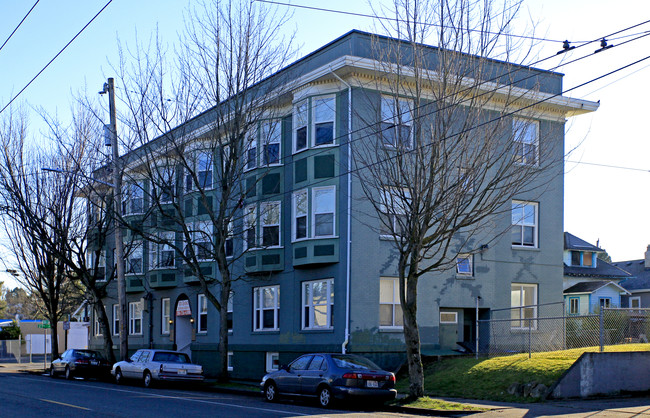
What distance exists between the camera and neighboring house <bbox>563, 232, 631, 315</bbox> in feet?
131

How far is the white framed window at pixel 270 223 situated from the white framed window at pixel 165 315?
10297 millimetres

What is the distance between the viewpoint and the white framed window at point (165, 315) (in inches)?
1457

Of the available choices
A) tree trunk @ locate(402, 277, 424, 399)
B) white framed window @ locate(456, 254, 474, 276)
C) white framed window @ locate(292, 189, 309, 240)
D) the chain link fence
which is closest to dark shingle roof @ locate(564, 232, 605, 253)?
the chain link fence

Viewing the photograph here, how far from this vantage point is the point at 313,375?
18.3m

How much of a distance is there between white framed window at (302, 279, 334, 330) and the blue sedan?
677 centimetres

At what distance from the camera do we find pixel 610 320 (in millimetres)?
20938

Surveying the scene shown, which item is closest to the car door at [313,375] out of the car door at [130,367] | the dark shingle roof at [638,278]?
the car door at [130,367]

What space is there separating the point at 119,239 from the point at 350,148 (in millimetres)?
10816

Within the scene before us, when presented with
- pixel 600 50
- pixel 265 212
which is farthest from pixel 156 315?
pixel 600 50

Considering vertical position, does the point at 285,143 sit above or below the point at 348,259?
above

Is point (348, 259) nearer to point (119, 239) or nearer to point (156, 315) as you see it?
point (119, 239)

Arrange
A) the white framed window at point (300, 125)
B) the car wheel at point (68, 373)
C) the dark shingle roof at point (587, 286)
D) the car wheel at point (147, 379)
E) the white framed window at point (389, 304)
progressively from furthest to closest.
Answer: the dark shingle roof at point (587, 286) → the car wheel at point (68, 373) → the white framed window at point (300, 125) → the white framed window at point (389, 304) → the car wheel at point (147, 379)

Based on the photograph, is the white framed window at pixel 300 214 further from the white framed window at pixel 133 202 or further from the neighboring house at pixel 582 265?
the neighboring house at pixel 582 265

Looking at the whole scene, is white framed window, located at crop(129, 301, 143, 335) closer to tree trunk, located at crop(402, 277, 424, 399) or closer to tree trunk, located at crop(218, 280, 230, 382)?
tree trunk, located at crop(218, 280, 230, 382)
